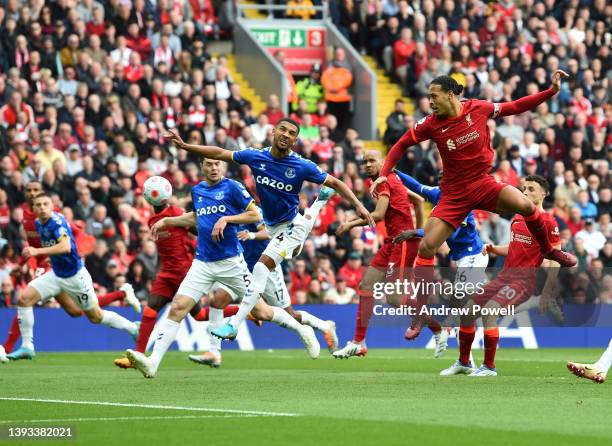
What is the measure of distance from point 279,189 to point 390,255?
3366 mm

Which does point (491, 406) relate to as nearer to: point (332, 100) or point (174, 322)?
point (174, 322)

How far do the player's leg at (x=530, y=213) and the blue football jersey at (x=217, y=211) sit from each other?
3.21 metres

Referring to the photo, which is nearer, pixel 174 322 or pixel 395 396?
pixel 395 396

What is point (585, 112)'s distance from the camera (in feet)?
Result: 106

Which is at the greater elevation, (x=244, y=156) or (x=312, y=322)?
(x=244, y=156)

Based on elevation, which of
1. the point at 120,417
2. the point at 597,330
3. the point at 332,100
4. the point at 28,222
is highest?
the point at 120,417

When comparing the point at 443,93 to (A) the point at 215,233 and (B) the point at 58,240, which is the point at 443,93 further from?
(B) the point at 58,240

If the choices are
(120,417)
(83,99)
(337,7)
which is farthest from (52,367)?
(337,7)

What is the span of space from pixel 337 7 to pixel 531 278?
17433 mm

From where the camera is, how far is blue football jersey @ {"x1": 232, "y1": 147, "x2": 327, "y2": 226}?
623 inches

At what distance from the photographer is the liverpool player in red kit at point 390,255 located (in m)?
18.6

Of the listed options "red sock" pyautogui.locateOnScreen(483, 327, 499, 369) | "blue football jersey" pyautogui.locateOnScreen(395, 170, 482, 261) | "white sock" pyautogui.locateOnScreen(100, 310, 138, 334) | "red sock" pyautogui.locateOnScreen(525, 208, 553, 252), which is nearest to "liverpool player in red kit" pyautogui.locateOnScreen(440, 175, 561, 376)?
"red sock" pyautogui.locateOnScreen(483, 327, 499, 369)

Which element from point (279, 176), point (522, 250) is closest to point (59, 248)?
point (279, 176)

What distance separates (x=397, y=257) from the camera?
62.2 feet
